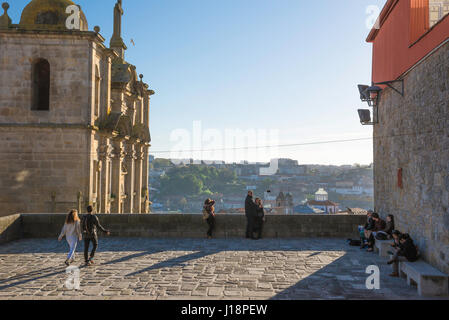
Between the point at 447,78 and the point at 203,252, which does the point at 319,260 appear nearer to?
the point at 203,252

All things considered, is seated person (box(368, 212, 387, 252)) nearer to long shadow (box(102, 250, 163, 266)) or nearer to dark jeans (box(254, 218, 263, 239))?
dark jeans (box(254, 218, 263, 239))

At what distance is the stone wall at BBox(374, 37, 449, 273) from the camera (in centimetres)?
717

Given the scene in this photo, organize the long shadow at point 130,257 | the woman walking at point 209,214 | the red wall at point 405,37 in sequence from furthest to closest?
the woman walking at point 209,214 → the long shadow at point 130,257 → the red wall at point 405,37

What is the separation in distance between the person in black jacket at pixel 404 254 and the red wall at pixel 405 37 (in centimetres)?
402

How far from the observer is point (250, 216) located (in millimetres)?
11656

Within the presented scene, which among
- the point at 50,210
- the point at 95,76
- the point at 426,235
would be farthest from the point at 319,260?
the point at 95,76

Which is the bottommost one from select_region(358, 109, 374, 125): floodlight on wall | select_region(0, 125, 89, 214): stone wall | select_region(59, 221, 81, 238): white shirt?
select_region(59, 221, 81, 238): white shirt

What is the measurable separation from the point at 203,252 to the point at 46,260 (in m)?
3.74

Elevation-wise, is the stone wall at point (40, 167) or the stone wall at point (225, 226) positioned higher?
the stone wall at point (40, 167)

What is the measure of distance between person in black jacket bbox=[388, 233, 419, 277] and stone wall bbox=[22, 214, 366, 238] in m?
4.41

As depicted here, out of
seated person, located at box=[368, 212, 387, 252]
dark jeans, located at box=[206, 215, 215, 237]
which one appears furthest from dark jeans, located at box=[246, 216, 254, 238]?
seated person, located at box=[368, 212, 387, 252]

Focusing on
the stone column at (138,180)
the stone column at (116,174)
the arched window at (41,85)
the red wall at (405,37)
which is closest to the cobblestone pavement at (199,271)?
the red wall at (405,37)

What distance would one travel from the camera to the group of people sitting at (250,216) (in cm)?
1159
